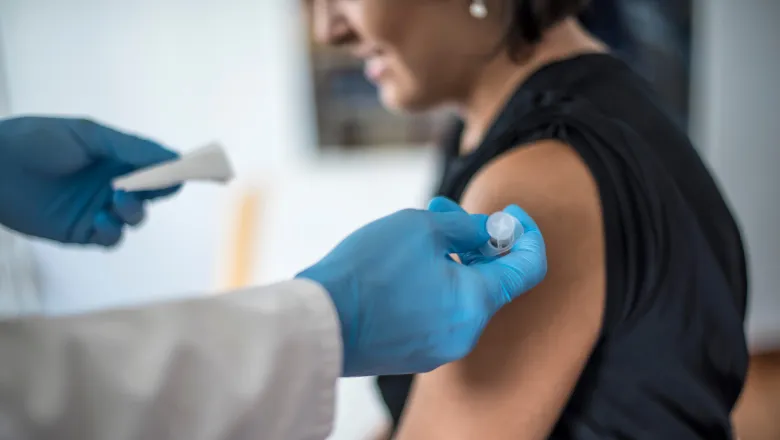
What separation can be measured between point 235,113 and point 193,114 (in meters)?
0.16

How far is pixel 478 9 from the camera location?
2.24ft

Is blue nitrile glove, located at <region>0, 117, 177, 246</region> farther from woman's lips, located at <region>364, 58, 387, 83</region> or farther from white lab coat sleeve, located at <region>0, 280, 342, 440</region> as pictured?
white lab coat sleeve, located at <region>0, 280, 342, 440</region>

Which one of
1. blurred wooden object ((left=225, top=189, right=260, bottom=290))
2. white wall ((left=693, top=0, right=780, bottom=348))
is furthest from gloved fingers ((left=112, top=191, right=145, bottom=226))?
white wall ((left=693, top=0, right=780, bottom=348))

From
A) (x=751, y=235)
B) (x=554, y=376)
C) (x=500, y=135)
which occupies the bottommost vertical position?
(x=751, y=235)

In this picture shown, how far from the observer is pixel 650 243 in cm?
49

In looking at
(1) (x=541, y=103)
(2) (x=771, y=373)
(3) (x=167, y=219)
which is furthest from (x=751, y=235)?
(3) (x=167, y=219)

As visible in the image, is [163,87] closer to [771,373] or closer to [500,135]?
[500,135]

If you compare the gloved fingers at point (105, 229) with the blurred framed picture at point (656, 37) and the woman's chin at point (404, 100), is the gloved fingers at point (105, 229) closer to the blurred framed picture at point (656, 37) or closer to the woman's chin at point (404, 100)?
the woman's chin at point (404, 100)

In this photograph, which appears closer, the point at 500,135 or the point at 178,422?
the point at 178,422

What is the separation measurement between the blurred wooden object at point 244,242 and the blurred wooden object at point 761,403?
146cm

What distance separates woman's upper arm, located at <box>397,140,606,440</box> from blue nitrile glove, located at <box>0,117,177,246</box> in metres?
0.49

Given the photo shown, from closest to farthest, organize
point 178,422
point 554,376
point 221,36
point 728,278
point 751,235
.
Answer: point 178,422, point 554,376, point 728,278, point 221,36, point 751,235

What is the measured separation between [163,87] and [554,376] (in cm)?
207

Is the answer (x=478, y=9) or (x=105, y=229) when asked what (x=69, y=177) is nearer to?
(x=105, y=229)
